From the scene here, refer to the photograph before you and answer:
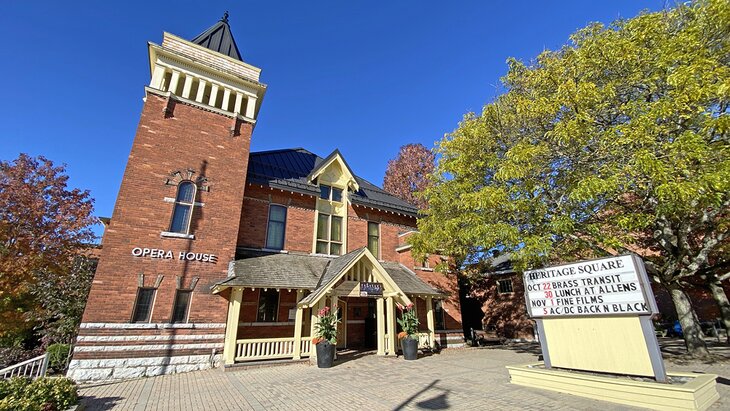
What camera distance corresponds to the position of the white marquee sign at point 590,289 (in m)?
7.04

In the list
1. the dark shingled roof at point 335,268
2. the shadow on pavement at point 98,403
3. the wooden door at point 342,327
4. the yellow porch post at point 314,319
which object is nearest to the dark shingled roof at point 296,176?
the dark shingled roof at point 335,268

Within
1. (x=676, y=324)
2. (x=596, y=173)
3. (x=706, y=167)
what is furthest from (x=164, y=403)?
(x=676, y=324)

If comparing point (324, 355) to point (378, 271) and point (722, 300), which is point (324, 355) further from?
point (722, 300)

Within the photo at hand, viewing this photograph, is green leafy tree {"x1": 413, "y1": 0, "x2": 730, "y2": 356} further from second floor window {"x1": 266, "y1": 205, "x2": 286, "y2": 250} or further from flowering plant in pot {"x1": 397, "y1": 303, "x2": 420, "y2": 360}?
second floor window {"x1": 266, "y1": 205, "x2": 286, "y2": 250}

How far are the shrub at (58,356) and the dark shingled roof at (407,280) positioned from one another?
13.2 metres

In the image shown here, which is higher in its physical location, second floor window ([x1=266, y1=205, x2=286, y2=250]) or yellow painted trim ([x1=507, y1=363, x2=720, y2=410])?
second floor window ([x1=266, y1=205, x2=286, y2=250])

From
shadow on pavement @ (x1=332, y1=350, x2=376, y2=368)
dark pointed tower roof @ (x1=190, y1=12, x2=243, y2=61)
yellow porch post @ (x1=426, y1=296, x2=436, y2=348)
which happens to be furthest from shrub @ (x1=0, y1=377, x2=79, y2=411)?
dark pointed tower roof @ (x1=190, y1=12, x2=243, y2=61)

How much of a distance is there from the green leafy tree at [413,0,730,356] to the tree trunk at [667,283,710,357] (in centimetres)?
5

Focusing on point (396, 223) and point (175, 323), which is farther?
point (396, 223)

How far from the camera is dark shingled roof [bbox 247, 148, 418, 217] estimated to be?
15.9 m

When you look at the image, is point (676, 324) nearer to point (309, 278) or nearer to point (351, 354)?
point (351, 354)

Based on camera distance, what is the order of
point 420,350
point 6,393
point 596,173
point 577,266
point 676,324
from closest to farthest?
point 6,393
point 577,266
point 596,173
point 420,350
point 676,324

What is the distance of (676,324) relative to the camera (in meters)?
20.8

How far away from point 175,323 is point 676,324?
29681mm
